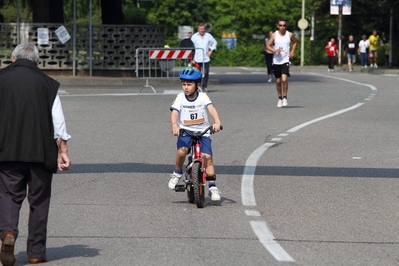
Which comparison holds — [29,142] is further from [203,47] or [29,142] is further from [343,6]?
[343,6]

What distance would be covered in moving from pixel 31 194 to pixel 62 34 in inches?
1124

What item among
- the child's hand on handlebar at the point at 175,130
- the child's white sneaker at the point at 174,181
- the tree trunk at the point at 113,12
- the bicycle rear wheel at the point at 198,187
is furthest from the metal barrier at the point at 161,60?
the bicycle rear wheel at the point at 198,187

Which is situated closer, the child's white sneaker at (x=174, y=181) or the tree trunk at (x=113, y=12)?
the child's white sneaker at (x=174, y=181)

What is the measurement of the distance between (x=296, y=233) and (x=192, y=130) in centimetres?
208

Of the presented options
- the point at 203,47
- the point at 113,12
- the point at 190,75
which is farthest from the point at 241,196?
the point at 113,12

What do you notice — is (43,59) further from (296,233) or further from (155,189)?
(296,233)

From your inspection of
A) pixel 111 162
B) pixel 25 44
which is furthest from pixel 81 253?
pixel 111 162

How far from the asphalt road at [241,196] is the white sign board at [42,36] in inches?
567

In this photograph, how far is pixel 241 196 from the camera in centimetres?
1091

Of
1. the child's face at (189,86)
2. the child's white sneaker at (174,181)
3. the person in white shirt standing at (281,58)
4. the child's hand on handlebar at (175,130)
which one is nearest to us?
the child's hand on handlebar at (175,130)

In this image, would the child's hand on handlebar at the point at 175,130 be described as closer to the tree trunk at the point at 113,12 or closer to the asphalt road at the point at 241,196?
the asphalt road at the point at 241,196

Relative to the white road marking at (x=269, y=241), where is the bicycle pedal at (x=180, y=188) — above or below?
above

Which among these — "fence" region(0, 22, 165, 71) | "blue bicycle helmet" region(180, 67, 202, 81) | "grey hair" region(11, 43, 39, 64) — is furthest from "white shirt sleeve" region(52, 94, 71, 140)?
"fence" region(0, 22, 165, 71)

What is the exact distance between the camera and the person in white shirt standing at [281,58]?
23.2 meters
